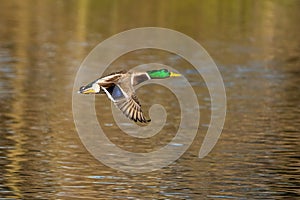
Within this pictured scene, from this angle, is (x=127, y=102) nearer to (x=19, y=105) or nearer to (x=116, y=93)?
(x=116, y=93)

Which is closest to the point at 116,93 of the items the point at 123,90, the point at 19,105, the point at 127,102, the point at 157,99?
the point at 123,90

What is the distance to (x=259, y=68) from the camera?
24047 mm

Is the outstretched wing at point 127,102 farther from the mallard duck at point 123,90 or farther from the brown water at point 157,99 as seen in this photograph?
the brown water at point 157,99

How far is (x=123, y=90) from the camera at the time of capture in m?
11.7

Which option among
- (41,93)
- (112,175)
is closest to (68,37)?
(41,93)

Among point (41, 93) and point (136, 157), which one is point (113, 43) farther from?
point (136, 157)

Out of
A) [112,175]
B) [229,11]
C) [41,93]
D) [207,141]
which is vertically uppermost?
[229,11]

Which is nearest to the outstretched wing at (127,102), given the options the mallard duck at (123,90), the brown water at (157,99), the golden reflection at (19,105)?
the mallard duck at (123,90)

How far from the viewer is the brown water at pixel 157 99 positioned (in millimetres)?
13039

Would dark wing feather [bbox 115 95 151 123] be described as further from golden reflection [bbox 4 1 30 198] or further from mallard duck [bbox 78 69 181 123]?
golden reflection [bbox 4 1 30 198]

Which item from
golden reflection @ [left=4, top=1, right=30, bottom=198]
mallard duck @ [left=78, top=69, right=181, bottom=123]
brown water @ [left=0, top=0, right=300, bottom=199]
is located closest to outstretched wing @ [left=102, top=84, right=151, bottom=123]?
mallard duck @ [left=78, top=69, right=181, bottom=123]

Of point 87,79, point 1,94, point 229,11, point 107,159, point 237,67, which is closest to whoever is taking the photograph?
point 107,159

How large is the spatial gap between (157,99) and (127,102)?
833 centimetres

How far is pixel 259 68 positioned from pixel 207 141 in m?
8.28
